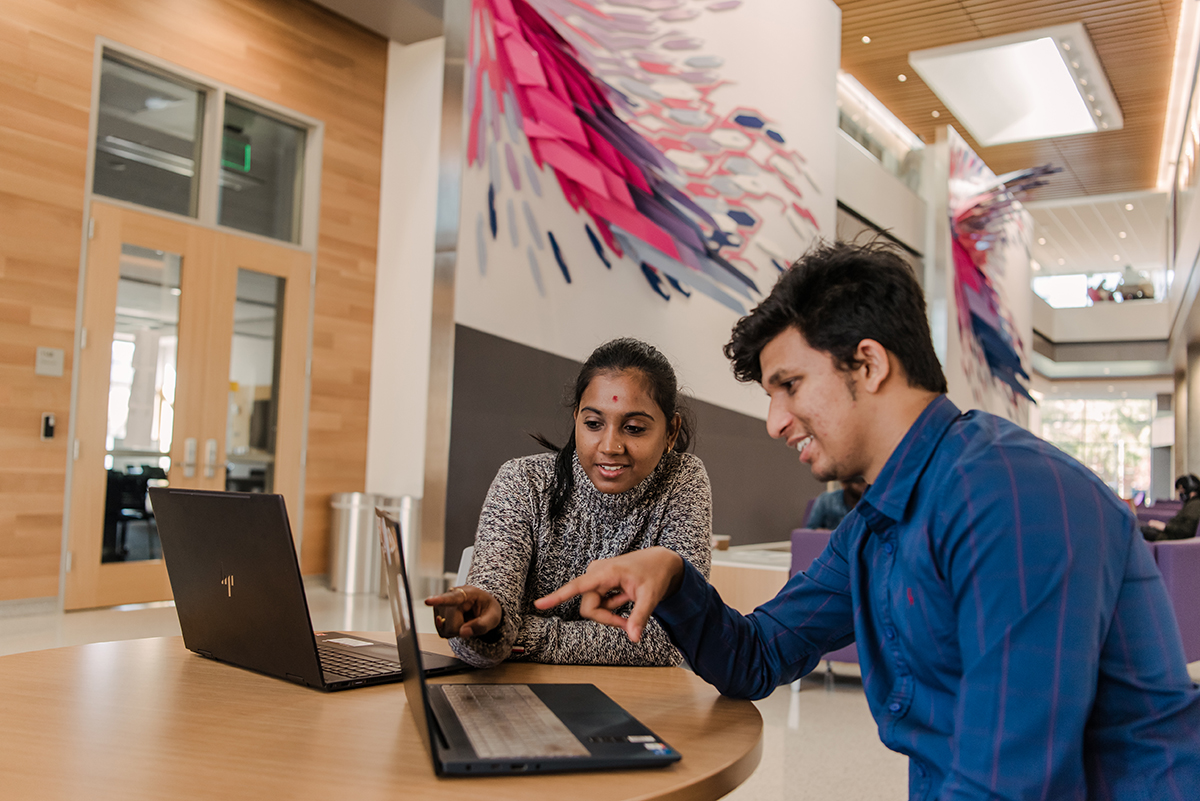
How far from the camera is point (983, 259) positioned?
1274 cm

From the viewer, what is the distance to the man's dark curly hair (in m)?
0.98

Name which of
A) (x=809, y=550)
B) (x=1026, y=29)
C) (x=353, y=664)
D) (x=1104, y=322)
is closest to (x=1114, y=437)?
(x=1104, y=322)

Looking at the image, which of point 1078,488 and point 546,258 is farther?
point 546,258

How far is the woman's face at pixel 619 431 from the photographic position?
5.40 ft

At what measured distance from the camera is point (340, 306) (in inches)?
238

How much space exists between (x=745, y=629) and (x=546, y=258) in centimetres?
462

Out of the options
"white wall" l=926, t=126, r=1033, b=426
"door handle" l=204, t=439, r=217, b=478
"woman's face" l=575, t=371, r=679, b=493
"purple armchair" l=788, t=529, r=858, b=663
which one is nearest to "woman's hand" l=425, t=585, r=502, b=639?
"woman's face" l=575, t=371, r=679, b=493

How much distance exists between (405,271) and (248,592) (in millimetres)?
5099

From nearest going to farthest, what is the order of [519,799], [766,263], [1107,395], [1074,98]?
1. [519,799]
2. [766,263]
3. [1074,98]
4. [1107,395]

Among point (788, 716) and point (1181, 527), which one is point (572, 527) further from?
point (1181, 527)

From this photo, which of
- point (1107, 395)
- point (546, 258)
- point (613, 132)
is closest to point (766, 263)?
point (613, 132)

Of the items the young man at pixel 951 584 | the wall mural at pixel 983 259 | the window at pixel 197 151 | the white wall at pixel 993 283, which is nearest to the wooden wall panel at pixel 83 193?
the window at pixel 197 151

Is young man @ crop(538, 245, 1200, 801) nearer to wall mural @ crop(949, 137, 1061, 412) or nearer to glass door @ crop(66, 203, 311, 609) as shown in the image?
glass door @ crop(66, 203, 311, 609)

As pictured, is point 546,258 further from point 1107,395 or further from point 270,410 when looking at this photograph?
point 1107,395
